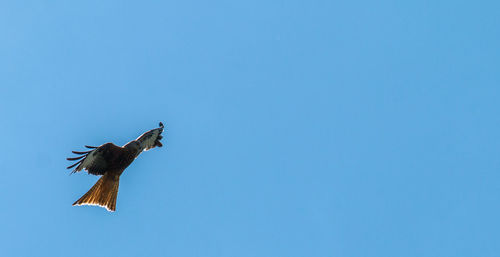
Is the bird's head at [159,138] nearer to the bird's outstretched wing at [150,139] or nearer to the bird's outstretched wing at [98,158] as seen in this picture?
the bird's outstretched wing at [150,139]

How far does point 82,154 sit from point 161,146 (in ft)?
8.38

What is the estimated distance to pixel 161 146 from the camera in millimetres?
14312

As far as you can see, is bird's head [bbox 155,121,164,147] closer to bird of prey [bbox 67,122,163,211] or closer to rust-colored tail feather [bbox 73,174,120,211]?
bird of prey [bbox 67,122,163,211]

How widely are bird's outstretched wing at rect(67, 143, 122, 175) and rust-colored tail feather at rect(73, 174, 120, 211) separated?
31cm

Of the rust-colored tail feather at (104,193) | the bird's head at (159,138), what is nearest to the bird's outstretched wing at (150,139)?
the bird's head at (159,138)

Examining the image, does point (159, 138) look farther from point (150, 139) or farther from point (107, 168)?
point (107, 168)

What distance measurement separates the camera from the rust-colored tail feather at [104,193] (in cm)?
1312

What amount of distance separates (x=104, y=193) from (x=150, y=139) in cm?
168

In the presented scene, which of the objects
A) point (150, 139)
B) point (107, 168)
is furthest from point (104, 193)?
point (150, 139)

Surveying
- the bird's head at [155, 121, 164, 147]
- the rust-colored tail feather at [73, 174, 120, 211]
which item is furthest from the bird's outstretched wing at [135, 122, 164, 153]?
the rust-colored tail feather at [73, 174, 120, 211]

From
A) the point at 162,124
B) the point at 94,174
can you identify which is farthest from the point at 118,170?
the point at 162,124

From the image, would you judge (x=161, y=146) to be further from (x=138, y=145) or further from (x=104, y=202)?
(x=104, y=202)

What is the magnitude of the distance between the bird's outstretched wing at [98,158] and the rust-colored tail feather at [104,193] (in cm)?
31

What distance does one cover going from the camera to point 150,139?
46.3 feet
